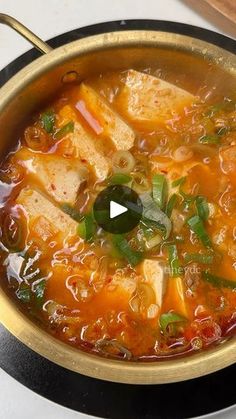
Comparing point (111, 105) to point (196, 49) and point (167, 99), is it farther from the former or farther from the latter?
point (196, 49)

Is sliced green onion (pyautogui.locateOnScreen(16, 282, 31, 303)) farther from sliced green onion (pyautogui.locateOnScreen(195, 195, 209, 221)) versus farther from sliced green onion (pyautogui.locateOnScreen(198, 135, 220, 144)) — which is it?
sliced green onion (pyautogui.locateOnScreen(198, 135, 220, 144))

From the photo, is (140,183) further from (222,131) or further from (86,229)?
(222,131)

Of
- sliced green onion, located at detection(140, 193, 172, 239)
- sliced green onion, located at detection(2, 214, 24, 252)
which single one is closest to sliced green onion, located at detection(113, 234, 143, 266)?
sliced green onion, located at detection(140, 193, 172, 239)

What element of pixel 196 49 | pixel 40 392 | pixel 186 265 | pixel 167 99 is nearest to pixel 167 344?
pixel 186 265

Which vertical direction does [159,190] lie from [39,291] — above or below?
above

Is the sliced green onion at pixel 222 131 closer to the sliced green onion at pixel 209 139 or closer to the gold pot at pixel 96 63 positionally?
the sliced green onion at pixel 209 139

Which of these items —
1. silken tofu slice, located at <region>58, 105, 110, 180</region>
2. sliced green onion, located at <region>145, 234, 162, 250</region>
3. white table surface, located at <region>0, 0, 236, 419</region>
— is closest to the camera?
sliced green onion, located at <region>145, 234, 162, 250</region>

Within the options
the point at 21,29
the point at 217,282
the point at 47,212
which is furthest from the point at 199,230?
the point at 21,29
